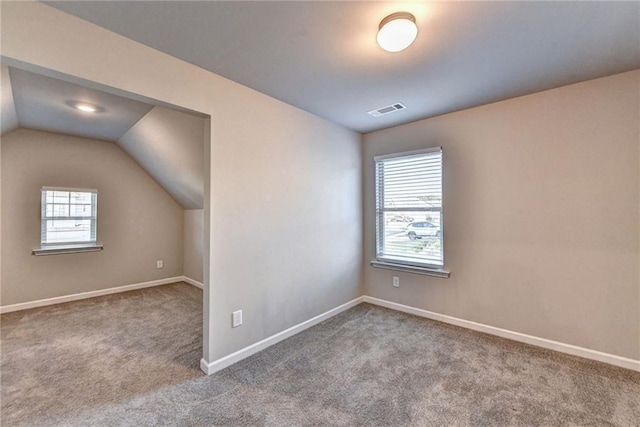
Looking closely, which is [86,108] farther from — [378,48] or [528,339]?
[528,339]

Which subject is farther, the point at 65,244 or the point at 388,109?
the point at 65,244

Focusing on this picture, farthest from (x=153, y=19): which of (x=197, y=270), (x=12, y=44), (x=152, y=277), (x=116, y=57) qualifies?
(x=152, y=277)

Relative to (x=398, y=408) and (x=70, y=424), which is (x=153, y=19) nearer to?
(x=70, y=424)

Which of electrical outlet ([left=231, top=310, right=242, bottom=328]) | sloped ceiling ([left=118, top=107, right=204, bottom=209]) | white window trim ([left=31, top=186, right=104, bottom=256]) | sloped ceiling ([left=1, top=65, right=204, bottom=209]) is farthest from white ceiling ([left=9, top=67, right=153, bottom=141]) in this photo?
electrical outlet ([left=231, top=310, right=242, bottom=328])

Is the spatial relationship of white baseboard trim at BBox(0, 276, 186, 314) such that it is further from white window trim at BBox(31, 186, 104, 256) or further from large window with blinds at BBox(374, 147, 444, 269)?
large window with blinds at BBox(374, 147, 444, 269)

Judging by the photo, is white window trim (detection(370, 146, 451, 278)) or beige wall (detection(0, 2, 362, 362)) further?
white window trim (detection(370, 146, 451, 278))

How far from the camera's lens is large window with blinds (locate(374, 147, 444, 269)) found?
3209 mm

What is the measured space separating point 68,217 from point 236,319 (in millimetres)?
3694

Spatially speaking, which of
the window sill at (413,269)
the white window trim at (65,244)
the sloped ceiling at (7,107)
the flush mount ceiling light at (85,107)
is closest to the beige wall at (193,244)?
the white window trim at (65,244)

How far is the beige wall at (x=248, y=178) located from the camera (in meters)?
1.58

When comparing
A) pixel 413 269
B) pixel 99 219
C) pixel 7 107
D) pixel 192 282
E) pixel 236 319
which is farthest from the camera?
pixel 192 282

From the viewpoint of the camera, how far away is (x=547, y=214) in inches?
99.3

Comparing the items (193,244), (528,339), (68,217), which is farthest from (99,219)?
(528,339)

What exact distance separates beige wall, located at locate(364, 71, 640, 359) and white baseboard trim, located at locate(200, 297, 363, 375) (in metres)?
1.18
